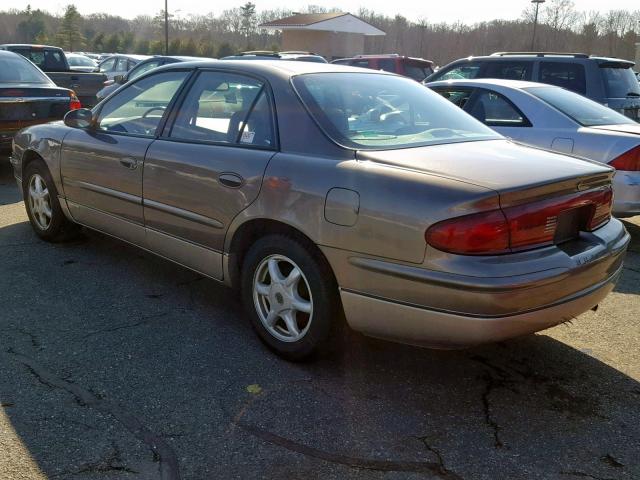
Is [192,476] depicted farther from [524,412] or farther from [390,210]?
[524,412]

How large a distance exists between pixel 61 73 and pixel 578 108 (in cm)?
1071

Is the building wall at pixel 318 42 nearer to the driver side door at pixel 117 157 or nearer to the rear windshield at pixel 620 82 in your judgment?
the rear windshield at pixel 620 82

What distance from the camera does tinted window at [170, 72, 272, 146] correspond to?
3621 millimetres

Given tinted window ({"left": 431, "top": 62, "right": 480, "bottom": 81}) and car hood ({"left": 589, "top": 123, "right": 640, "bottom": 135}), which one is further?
tinted window ({"left": 431, "top": 62, "right": 480, "bottom": 81})

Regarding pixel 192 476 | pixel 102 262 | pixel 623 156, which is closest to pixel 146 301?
pixel 102 262

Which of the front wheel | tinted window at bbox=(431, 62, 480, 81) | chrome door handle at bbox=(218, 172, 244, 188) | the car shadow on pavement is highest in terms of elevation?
tinted window at bbox=(431, 62, 480, 81)

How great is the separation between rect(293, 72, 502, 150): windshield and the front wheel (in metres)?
0.63

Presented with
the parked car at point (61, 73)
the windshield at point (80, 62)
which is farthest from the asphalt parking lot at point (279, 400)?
the windshield at point (80, 62)

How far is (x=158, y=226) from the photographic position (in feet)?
13.5

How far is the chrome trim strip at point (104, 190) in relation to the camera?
14.0 ft

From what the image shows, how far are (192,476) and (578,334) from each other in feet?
8.38

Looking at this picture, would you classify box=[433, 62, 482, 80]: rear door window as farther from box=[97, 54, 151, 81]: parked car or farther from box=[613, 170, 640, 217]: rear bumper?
box=[97, 54, 151, 81]: parked car

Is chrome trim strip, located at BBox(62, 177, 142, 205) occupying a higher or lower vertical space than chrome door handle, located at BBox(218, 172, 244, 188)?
lower

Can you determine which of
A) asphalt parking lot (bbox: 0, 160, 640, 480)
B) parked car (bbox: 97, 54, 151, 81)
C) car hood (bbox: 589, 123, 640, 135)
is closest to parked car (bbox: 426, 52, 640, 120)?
car hood (bbox: 589, 123, 640, 135)
